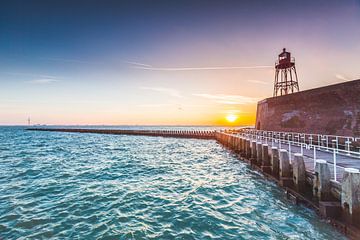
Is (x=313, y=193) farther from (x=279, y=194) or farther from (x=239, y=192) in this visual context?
(x=239, y=192)

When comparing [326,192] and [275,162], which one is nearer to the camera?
[326,192]

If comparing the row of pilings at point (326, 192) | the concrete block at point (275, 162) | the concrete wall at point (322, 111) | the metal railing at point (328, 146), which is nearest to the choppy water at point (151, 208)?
the row of pilings at point (326, 192)

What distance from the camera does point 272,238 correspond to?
5.77 m

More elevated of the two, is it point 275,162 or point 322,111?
point 322,111

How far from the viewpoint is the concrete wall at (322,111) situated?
1441cm

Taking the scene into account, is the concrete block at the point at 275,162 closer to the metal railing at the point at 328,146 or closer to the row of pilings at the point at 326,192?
the row of pilings at the point at 326,192

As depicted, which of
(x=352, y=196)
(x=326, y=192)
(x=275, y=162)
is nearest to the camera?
(x=352, y=196)

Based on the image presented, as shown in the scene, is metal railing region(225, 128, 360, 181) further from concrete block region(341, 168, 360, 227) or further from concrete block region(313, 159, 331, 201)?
concrete block region(341, 168, 360, 227)

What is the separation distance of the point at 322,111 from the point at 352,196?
13503mm

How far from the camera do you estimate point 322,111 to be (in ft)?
56.1

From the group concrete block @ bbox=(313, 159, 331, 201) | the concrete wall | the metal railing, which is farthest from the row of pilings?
the concrete wall

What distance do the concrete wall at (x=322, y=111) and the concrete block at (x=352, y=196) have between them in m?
10.4

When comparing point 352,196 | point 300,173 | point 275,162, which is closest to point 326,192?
point 352,196

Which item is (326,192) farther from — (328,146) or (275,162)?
(328,146)
